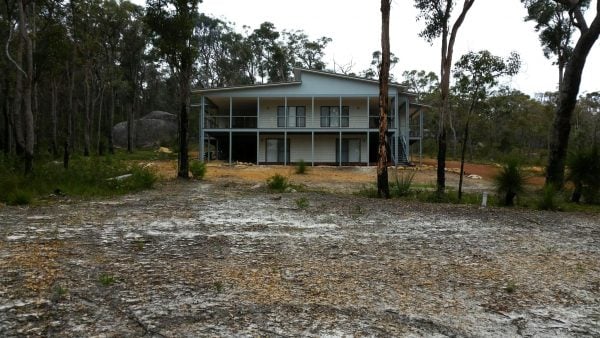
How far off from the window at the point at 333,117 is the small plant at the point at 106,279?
24.4 metres

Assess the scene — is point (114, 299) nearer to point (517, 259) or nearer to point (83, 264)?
point (83, 264)

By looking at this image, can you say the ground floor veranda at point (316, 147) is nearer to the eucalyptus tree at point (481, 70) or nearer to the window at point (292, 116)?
the window at point (292, 116)

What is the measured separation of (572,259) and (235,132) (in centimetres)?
2361

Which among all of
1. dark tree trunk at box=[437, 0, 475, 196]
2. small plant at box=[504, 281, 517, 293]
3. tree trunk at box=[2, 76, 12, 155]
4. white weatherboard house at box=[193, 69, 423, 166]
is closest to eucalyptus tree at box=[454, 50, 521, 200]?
dark tree trunk at box=[437, 0, 475, 196]

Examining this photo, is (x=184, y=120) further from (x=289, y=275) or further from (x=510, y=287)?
(x=510, y=287)

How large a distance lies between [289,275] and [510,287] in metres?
2.20

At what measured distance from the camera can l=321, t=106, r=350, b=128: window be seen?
28.5 meters

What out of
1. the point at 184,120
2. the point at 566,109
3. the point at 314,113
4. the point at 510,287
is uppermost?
the point at 314,113

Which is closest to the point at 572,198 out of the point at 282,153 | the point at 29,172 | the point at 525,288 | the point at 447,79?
the point at 447,79

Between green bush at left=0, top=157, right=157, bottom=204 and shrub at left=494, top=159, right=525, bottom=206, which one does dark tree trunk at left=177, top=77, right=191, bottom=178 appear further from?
shrub at left=494, top=159, right=525, bottom=206

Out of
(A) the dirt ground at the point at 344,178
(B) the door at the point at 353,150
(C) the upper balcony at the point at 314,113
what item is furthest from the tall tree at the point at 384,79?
(B) the door at the point at 353,150

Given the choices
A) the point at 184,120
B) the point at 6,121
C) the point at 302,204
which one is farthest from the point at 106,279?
the point at 6,121

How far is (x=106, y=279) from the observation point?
427 centimetres

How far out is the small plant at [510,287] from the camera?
450 centimetres
